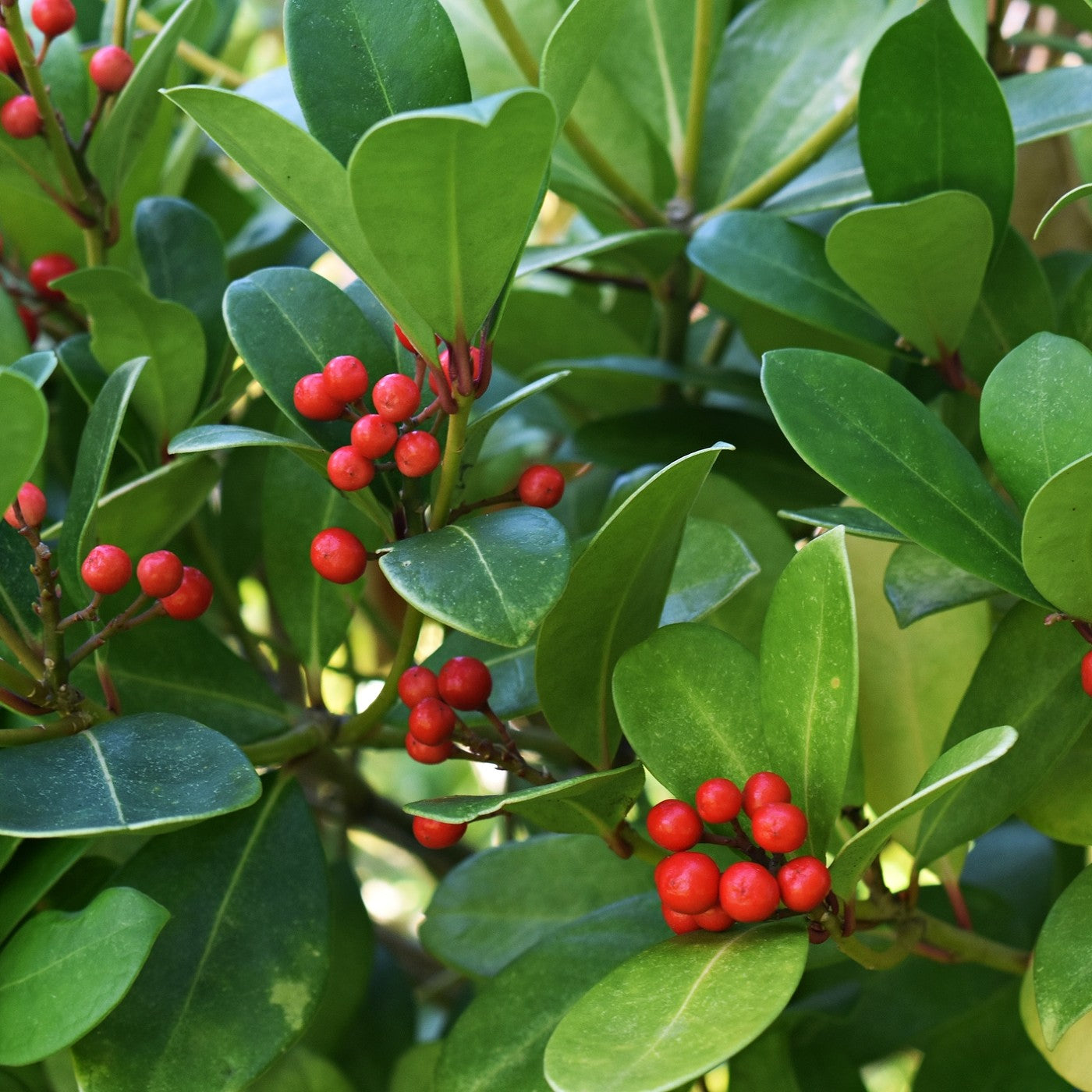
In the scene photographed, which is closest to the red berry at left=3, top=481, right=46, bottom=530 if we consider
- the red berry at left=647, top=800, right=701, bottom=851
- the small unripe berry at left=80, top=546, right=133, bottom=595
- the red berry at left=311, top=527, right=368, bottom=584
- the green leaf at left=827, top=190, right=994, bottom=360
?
the small unripe berry at left=80, top=546, right=133, bottom=595

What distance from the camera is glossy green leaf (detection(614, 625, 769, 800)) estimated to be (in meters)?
0.60

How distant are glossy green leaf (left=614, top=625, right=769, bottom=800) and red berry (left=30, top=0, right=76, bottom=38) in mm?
584

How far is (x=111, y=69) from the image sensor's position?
0.79 m

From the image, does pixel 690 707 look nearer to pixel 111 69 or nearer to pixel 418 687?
pixel 418 687

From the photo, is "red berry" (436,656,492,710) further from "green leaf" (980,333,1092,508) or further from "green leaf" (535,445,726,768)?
"green leaf" (980,333,1092,508)

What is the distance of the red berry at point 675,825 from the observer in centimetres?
57

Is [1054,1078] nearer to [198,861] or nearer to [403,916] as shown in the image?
[198,861]

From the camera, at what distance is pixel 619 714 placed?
591 millimetres

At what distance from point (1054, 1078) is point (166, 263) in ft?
2.78

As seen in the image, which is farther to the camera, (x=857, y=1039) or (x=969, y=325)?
(x=857, y=1039)

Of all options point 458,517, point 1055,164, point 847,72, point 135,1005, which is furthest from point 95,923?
point 1055,164

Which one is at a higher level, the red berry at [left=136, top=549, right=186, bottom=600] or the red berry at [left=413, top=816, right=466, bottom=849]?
the red berry at [left=136, top=549, right=186, bottom=600]

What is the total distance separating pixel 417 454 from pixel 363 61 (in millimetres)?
188

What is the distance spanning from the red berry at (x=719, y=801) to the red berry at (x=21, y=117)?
58cm
